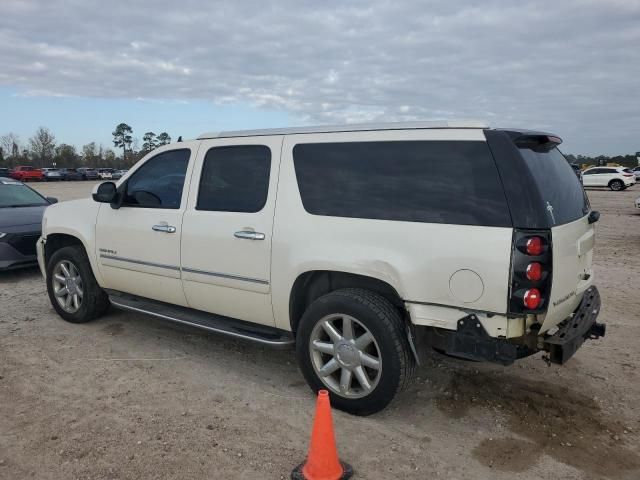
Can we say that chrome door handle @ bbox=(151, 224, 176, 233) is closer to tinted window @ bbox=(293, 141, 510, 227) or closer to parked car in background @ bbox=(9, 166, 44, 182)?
tinted window @ bbox=(293, 141, 510, 227)

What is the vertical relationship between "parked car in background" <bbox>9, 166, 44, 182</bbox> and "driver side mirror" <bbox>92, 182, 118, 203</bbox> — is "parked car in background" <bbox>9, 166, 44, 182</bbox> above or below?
below

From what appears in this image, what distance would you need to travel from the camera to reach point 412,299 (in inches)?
133

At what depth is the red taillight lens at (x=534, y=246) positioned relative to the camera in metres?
3.07

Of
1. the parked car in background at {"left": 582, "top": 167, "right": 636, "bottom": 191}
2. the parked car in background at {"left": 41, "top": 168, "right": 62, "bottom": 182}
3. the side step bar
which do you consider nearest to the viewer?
the side step bar

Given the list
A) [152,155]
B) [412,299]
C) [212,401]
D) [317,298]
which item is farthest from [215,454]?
[152,155]

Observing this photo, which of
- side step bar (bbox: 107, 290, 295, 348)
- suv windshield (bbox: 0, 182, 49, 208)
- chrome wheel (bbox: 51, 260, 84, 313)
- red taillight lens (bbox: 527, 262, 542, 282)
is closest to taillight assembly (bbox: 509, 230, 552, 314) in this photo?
red taillight lens (bbox: 527, 262, 542, 282)

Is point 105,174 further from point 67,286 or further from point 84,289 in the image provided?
point 84,289

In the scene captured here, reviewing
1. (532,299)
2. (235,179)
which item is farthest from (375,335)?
(235,179)

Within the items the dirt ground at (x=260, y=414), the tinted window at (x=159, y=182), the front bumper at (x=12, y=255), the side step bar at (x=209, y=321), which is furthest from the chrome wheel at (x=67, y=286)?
the front bumper at (x=12, y=255)

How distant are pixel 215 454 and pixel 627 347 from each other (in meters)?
3.93

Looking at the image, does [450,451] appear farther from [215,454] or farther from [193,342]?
[193,342]

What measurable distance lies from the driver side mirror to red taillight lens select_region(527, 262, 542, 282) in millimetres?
3711

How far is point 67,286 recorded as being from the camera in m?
5.71

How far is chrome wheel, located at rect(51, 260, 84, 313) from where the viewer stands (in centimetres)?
562
